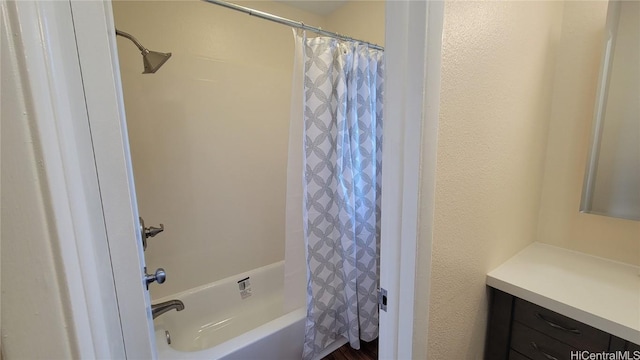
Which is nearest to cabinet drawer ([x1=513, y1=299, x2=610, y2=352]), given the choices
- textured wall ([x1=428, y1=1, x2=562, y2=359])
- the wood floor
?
textured wall ([x1=428, y1=1, x2=562, y2=359])

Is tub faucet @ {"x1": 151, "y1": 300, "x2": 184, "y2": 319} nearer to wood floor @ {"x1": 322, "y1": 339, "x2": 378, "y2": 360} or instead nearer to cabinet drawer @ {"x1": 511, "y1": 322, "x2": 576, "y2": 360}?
wood floor @ {"x1": 322, "y1": 339, "x2": 378, "y2": 360}

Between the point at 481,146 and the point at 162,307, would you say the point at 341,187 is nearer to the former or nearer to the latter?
the point at 481,146

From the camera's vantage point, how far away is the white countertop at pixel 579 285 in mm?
801

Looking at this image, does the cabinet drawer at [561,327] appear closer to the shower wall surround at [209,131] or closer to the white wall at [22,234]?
the white wall at [22,234]

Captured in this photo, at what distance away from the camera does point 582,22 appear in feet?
3.69

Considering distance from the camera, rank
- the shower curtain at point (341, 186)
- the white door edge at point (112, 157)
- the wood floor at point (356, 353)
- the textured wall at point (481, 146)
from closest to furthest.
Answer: the white door edge at point (112, 157) < the textured wall at point (481, 146) < the shower curtain at point (341, 186) < the wood floor at point (356, 353)

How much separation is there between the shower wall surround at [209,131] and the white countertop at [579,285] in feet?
5.34

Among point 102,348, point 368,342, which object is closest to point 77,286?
point 102,348

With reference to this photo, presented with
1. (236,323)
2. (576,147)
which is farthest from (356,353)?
(576,147)

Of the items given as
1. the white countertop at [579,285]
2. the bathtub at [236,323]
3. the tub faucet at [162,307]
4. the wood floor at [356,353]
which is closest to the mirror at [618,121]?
the white countertop at [579,285]

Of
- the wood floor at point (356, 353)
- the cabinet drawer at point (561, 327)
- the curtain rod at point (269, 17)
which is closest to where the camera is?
the cabinet drawer at point (561, 327)

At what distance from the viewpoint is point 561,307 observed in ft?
2.87

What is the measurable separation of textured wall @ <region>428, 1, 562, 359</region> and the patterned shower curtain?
65 centimetres

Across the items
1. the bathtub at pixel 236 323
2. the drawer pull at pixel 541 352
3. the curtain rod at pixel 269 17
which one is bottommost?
the bathtub at pixel 236 323
